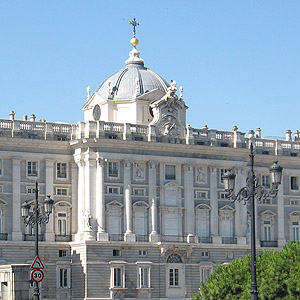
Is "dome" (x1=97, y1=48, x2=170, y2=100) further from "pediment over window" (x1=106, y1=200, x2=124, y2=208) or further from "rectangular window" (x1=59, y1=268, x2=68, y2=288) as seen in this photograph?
"rectangular window" (x1=59, y1=268, x2=68, y2=288)

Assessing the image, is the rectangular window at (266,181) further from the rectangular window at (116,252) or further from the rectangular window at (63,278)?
the rectangular window at (63,278)

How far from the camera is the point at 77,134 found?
87688 millimetres

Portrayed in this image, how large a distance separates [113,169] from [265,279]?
88.4ft

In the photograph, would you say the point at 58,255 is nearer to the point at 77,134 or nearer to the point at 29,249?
the point at 29,249

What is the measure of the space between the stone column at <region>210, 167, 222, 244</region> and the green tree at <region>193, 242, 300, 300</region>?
75.6ft

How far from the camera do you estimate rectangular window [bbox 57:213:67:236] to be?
86.4 m

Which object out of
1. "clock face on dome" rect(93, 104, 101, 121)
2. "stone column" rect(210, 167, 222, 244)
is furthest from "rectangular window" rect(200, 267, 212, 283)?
"clock face on dome" rect(93, 104, 101, 121)

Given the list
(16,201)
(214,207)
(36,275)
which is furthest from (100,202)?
(36,275)

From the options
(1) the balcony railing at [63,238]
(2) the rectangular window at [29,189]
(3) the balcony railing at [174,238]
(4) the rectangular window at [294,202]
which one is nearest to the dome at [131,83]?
(2) the rectangular window at [29,189]

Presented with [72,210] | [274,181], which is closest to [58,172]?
[72,210]

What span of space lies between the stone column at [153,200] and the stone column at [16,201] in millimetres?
11058

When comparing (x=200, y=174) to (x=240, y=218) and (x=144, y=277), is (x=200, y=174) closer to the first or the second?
(x=240, y=218)

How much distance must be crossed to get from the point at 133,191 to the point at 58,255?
812 centimetres

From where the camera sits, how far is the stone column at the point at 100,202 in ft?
280
